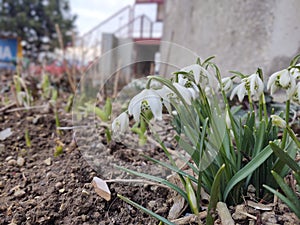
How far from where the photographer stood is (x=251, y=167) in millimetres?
667

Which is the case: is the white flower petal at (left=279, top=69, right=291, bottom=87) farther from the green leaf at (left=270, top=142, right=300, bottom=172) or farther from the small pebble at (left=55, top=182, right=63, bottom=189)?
the small pebble at (left=55, top=182, right=63, bottom=189)

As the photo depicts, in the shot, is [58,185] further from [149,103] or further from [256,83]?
[256,83]

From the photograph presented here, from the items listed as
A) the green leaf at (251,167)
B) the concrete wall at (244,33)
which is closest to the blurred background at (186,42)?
the concrete wall at (244,33)

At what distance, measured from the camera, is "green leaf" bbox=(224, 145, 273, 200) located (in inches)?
25.7

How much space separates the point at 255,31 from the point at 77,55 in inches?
88.9

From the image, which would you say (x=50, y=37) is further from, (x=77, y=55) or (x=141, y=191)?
(x=141, y=191)

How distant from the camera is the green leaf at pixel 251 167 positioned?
2.14ft

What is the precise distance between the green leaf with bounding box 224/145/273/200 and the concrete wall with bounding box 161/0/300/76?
1.33 ft

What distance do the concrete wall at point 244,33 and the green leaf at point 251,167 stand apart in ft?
1.33

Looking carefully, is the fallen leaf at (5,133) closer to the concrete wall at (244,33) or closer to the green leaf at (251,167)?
the concrete wall at (244,33)

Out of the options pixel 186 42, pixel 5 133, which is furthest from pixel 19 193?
pixel 186 42

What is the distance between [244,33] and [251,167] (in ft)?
4.58

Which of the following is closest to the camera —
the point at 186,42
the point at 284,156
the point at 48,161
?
the point at 284,156

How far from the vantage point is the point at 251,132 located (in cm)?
75
